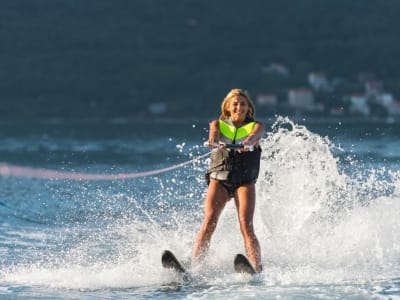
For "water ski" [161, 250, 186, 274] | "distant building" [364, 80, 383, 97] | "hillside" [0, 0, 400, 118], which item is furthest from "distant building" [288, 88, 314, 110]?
"water ski" [161, 250, 186, 274]

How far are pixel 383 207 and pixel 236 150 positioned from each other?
3077mm

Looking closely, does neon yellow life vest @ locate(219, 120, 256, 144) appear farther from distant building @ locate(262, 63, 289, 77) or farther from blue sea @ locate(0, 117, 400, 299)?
distant building @ locate(262, 63, 289, 77)

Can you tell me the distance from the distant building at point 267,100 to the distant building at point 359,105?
6.12 m

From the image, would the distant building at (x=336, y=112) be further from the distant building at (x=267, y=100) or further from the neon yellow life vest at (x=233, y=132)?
the neon yellow life vest at (x=233, y=132)

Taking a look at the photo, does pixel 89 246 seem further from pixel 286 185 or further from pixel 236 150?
pixel 236 150

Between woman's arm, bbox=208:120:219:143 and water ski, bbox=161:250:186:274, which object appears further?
woman's arm, bbox=208:120:219:143

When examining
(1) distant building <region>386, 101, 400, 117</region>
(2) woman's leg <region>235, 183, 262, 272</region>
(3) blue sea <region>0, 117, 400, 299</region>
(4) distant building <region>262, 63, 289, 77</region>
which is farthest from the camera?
(4) distant building <region>262, 63, 289, 77</region>

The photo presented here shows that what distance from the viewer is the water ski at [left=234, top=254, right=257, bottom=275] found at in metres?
9.27

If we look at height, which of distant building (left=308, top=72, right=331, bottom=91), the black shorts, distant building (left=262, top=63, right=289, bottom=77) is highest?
distant building (left=262, top=63, right=289, bottom=77)

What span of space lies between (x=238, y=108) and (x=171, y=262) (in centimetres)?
139

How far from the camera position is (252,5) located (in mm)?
116375

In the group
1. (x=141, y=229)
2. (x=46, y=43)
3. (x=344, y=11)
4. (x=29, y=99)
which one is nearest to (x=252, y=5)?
(x=344, y=11)

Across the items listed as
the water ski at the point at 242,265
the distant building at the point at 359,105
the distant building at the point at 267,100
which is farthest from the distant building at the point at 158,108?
the water ski at the point at 242,265

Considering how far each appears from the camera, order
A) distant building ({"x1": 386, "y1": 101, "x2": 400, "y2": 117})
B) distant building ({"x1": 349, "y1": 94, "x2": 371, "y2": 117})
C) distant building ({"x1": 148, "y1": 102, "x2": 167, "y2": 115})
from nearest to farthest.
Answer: distant building ({"x1": 349, "y1": 94, "x2": 371, "y2": 117}) < distant building ({"x1": 386, "y1": 101, "x2": 400, "y2": 117}) < distant building ({"x1": 148, "y1": 102, "x2": 167, "y2": 115})
